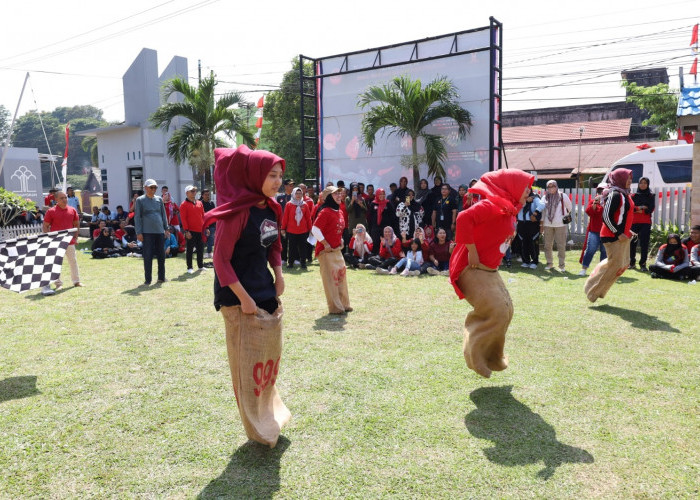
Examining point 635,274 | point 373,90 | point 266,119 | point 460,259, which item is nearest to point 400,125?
point 373,90

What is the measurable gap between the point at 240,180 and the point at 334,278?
4.14m

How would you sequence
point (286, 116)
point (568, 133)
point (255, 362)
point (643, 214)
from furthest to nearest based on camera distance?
point (568, 133) → point (286, 116) → point (643, 214) → point (255, 362)

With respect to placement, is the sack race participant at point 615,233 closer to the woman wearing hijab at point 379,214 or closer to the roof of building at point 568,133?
the woman wearing hijab at point 379,214

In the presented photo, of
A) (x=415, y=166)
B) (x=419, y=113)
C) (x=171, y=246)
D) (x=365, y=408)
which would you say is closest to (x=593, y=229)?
(x=415, y=166)

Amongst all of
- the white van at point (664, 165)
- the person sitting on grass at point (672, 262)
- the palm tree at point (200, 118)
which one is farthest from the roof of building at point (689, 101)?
the palm tree at point (200, 118)

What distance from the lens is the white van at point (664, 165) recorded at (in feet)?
46.4

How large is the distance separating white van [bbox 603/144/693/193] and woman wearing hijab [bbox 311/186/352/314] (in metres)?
10.3

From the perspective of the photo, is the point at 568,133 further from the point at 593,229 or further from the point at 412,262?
the point at 412,262

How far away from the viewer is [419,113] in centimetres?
1400

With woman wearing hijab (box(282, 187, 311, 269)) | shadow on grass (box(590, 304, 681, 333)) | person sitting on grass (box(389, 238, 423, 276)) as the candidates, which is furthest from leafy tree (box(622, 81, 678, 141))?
shadow on grass (box(590, 304, 681, 333))

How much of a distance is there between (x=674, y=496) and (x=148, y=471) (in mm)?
3186

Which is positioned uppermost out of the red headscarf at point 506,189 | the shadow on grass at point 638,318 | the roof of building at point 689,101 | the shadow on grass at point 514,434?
the roof of building at point 689,101

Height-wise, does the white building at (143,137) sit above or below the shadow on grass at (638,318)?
above

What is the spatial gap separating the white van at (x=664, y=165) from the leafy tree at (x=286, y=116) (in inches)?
722
